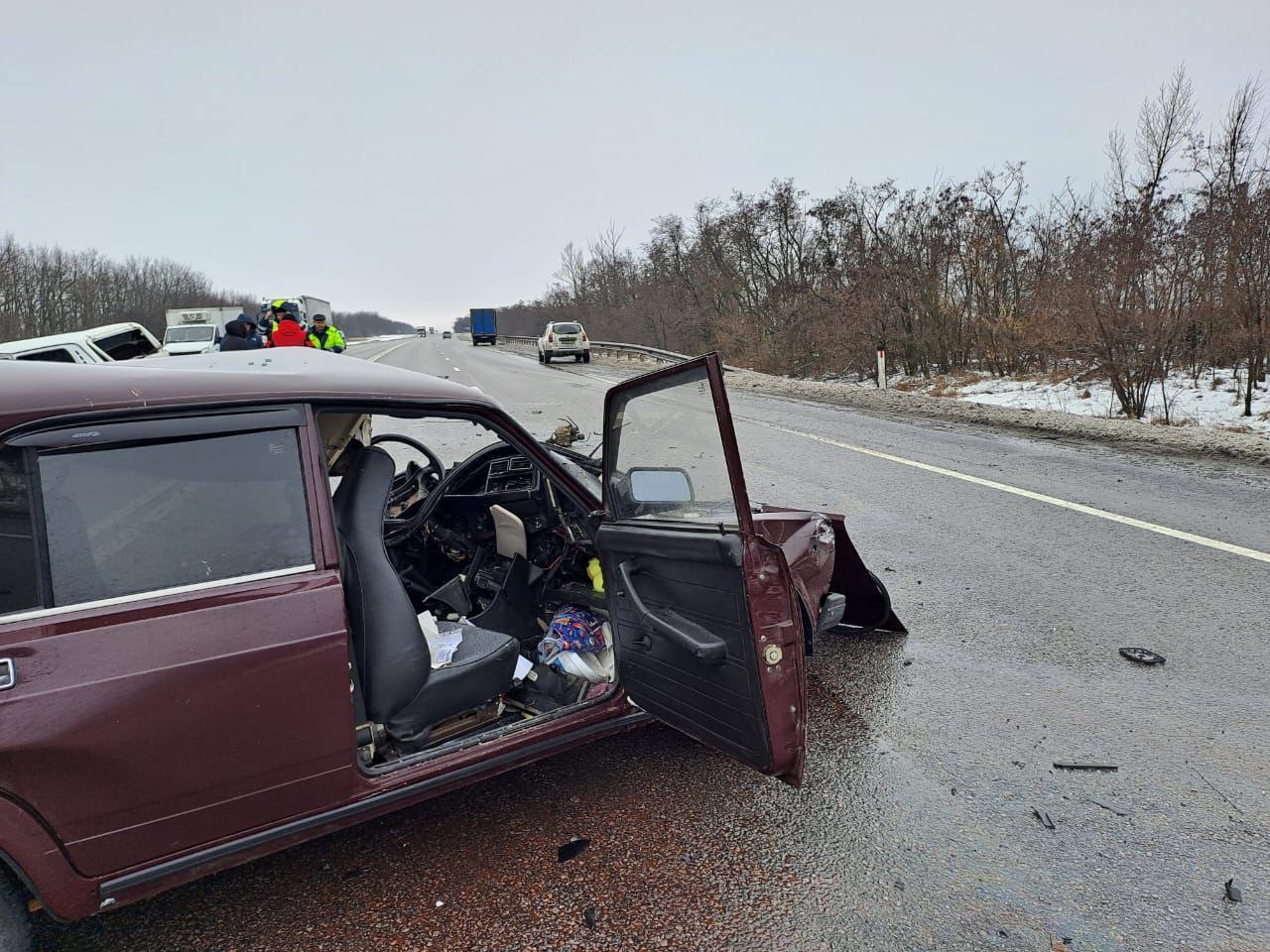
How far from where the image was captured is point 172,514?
2.00 m

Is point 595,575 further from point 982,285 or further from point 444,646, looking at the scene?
point 982,285

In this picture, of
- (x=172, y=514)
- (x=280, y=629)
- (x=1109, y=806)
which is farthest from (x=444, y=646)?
(x=1109, y=806)

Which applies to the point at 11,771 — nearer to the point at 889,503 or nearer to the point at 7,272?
the point at 889,503

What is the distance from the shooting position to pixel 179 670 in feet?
6.14

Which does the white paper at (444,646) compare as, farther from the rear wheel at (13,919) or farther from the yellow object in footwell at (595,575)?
the rear wheel at (13,919)

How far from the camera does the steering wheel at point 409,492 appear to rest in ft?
11.8

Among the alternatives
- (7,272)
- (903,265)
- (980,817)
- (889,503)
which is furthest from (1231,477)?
(7,272)

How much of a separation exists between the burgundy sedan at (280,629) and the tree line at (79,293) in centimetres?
5499

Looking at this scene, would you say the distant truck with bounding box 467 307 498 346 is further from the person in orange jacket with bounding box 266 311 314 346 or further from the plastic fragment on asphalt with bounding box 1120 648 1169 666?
the plastic fragment on asphalt with bounding box 1120 648 1169 666

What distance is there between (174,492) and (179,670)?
0.48 meters

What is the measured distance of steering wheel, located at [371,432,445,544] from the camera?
361cm

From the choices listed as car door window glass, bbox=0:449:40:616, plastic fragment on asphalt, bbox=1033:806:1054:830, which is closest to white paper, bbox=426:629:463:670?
car door window glass, bbox=0:449:40:616

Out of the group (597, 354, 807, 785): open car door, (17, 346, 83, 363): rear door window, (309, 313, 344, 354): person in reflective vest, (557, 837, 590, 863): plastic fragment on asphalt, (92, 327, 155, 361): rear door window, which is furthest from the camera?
(309, 313, 344, 354): person in reflective vest

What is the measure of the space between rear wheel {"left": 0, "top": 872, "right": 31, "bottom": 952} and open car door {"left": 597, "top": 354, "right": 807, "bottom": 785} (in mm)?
1707
